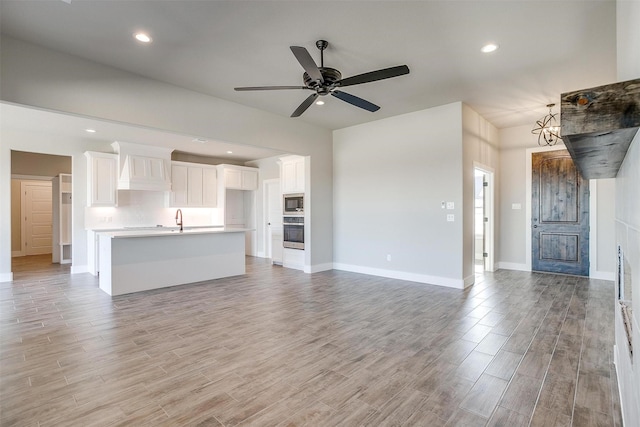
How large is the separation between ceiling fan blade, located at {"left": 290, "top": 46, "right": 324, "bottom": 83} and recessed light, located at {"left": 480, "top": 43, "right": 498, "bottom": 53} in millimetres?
1762

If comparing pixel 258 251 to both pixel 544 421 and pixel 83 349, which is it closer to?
pixel 83 349

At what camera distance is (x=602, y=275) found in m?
5.43

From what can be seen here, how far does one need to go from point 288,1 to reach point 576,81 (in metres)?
3.93

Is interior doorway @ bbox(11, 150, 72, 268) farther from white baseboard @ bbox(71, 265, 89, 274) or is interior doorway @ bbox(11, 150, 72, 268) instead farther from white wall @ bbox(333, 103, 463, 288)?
Answer: white wall @ bbox(333, 103, 463, 288)

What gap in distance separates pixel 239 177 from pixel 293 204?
7.99 ft

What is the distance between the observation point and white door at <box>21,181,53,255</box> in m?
8.90

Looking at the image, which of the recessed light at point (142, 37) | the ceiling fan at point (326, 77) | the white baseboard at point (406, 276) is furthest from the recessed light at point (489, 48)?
the recessed light at point (142, 37)

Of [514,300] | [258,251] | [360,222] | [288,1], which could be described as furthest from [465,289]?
[258,251]

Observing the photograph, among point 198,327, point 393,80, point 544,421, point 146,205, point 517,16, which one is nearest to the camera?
point 544,421

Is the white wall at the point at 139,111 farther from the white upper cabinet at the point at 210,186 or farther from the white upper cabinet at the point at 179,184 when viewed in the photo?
the white upper cabinet at the point at 210,186

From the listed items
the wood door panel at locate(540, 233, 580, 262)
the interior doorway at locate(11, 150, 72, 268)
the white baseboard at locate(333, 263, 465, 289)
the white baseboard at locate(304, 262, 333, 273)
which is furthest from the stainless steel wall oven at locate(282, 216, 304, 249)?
the interior doorway at locate(11, 150, 72, 268)

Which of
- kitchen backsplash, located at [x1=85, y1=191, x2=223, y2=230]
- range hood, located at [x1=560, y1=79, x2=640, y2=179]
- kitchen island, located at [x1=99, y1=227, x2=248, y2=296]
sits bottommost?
kitchen island, located at [x1=99, y1=227, x2=248, y2=296]

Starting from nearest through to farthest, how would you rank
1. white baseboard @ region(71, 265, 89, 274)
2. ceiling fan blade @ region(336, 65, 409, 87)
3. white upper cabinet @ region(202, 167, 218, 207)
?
ceiling fan blade @ region(336, 65, 409, 87)
white baseboard @ region(71, 265, 89, 274)
white upper cabinet @ region(202, 167, 218, 207)

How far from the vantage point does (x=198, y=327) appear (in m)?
3.32
